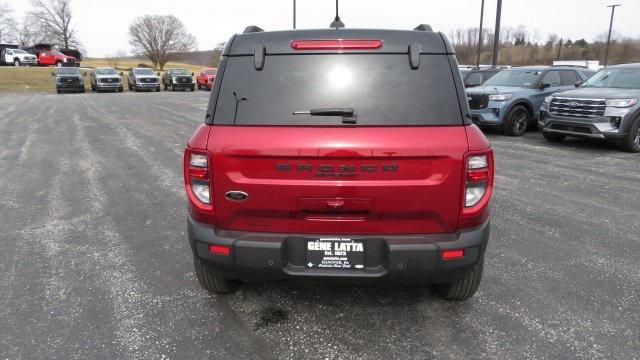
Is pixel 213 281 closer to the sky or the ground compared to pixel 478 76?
closer to the ground

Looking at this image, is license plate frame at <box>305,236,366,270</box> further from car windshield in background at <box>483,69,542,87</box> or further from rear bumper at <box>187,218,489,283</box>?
car windshield in background at <box>483,69,542,87</box>

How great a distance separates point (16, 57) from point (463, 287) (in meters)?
54.5

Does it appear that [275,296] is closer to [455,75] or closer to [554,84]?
[455,75]

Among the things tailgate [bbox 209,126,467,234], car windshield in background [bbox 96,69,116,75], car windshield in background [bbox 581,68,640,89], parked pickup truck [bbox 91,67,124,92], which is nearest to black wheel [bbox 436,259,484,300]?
tailgate [bbox 209,126,467,234]

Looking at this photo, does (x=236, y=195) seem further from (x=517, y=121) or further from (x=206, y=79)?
(x=206, y=79)

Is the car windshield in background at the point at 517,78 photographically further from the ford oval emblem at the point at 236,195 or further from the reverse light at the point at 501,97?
the ford oval emblem at the point at 236,195

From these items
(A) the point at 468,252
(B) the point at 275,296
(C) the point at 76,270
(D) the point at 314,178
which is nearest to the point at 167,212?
(C) the point at 76,270

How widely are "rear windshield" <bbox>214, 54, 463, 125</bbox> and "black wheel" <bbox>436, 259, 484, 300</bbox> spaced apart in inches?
44.3

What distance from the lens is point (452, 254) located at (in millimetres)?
2580

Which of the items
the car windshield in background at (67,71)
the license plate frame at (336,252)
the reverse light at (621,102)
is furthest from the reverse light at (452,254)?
the car windshield in background at (67,71)

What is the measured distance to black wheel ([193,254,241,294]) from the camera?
3180mm

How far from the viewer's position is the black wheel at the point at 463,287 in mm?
3059

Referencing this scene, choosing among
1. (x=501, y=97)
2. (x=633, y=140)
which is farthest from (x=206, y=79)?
(x=633, y=140)

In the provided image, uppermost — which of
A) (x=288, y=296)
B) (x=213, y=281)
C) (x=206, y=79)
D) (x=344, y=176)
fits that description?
(x=206, y=79)
